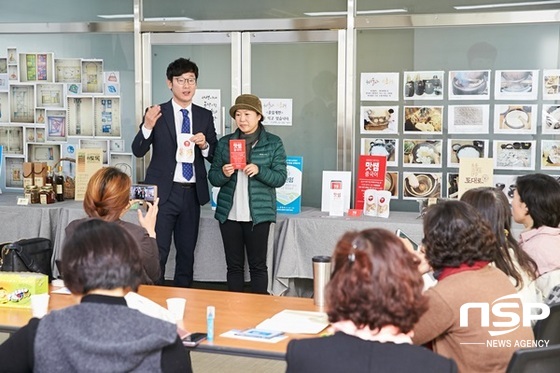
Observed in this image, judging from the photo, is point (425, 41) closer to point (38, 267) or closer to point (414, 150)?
point (414, 150)

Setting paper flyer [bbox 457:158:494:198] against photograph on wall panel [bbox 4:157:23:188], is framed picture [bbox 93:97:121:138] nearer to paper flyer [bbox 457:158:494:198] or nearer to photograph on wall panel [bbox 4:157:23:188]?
photograph on wall panel [bbox 4:157:23:188]

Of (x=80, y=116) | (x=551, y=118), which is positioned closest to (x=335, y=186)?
(x=551, y=118)

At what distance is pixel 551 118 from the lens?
5.81 meters

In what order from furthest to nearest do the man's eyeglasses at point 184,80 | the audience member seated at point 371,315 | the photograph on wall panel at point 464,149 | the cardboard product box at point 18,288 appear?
the photograph on wall panel at point 464,149
the man's eyeglasses at point 184,80
the cardboard product box at point 18,288
the audience member seated at point 371,315

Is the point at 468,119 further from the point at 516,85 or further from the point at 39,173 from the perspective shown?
the point at 39,173

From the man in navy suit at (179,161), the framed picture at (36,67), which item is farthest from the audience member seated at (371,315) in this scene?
the framed picture at (36,67)

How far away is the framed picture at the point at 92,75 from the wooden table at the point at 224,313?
3.59m

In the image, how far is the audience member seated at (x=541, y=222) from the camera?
3346mm

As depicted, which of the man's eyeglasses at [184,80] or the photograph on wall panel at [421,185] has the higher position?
the man's eyeglasses at [184,80]

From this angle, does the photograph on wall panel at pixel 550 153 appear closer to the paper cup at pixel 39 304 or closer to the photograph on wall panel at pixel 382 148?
the photograph on wall panel at pixel 382 148

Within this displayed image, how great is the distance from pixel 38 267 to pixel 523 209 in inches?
96.7

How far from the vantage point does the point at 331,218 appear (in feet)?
18.4

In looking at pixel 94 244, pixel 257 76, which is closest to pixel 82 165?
pixel 257 76

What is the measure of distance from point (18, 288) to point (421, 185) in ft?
12.0
